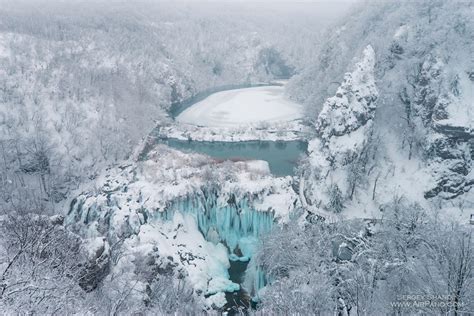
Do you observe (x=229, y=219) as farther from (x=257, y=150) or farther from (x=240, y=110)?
(x=240, y=110)

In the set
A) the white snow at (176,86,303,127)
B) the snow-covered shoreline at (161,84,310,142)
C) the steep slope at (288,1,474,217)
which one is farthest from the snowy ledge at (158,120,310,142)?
the steep slope at (288,1,474,217)

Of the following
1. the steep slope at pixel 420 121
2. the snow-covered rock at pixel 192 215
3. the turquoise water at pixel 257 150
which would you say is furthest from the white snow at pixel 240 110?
the snow-covered rock at pixel 192 215

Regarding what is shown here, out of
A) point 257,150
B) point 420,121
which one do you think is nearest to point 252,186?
point 257,150

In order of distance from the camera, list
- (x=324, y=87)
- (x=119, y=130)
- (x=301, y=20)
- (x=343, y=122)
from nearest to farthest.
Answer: (x=343, y=122) < (x=119, y=130) < (x=324, y=87) < (x=301, y=20)

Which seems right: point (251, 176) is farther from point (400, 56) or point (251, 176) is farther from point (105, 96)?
point (105, 96)

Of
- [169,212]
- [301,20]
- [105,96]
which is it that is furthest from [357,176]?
[301,20]

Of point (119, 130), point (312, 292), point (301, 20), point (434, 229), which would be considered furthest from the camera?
point (301, 20)
